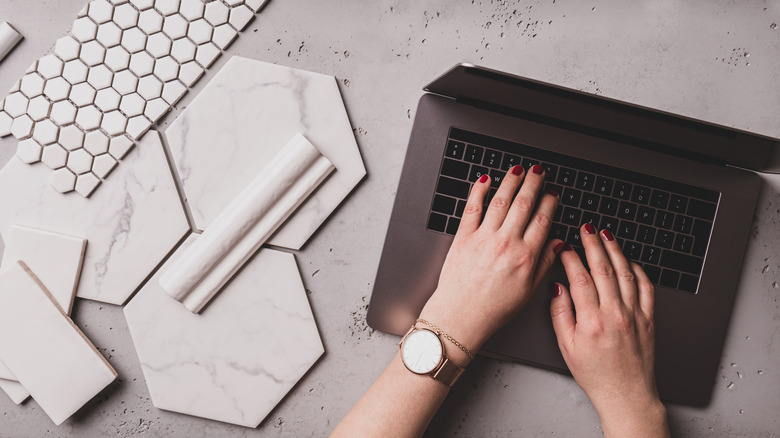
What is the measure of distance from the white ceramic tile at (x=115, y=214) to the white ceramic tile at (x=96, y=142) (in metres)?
0.01

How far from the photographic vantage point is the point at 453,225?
745mm

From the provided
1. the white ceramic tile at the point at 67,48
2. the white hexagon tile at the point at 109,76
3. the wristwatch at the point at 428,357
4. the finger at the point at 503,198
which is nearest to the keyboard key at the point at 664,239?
the finger at the point at 503,198

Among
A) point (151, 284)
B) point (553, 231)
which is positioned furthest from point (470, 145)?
point (151, 284)

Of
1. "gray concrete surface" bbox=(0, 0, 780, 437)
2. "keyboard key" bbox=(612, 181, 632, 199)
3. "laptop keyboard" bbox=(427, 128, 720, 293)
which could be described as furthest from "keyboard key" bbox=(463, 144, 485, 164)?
"keyboard key" bbox=(612, 181, 632, 199)

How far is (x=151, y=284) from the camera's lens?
2.52 ft

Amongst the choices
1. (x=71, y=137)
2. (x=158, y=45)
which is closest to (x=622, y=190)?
(x=158, y=45)

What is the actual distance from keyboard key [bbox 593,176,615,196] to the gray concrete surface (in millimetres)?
153

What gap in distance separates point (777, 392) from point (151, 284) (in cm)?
102

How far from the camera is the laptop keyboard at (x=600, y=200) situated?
733mm

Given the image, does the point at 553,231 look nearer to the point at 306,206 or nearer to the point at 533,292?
the point at 533,292

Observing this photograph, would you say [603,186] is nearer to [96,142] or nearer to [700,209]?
[700,209]

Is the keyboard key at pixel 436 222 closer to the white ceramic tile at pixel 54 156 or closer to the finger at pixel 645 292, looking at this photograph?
the finger at pixel 645 292

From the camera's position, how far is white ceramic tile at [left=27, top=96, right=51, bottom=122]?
765 millimetres

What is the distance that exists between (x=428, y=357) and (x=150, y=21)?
0.67 m
